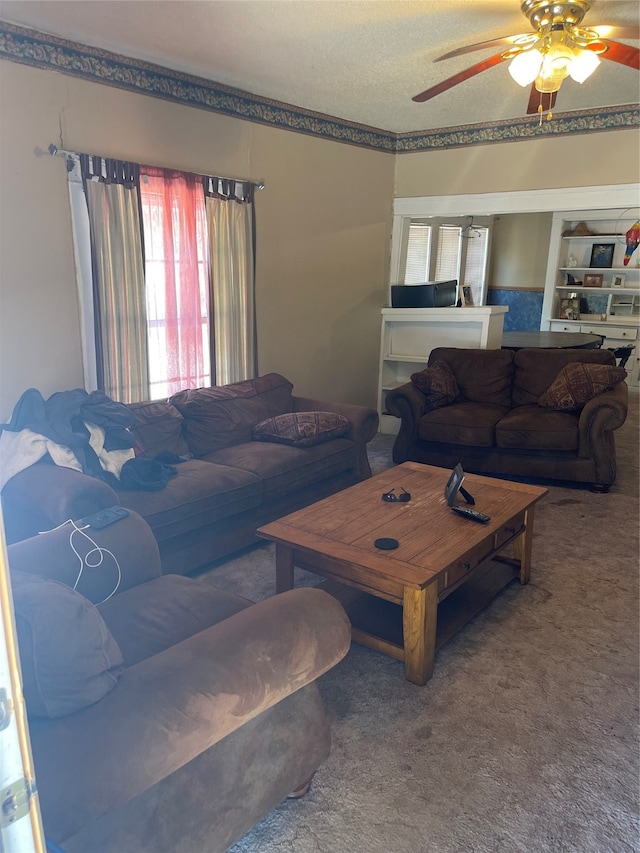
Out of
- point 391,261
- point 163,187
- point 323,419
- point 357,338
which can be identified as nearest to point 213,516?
point 323,419

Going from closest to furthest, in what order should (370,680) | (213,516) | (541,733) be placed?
(541,733) → (370,680) → (213,516)

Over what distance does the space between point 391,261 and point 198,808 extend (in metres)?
5.11

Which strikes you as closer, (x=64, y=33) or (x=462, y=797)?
(x=462, y=797)

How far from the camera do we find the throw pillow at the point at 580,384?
4398 millimetres

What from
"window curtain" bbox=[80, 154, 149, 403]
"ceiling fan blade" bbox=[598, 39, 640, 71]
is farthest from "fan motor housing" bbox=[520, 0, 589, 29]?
"window curtain" bbox=[80, 154, 149, 403]

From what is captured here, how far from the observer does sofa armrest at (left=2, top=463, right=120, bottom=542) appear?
2574 mm

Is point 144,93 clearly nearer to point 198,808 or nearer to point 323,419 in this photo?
point 323,419

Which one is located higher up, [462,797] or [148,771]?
[148,771]

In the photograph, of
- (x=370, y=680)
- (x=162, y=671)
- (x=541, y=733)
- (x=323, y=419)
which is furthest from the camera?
(x=323, y=419)

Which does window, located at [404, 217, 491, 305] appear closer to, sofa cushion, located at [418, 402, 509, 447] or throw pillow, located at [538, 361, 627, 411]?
sofa cushion, located at [418, 402, 509, 447]

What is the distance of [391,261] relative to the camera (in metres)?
5.86

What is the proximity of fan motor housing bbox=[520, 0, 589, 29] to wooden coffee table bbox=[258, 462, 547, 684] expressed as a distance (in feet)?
6.95

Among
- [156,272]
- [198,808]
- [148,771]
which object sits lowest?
[198,808]

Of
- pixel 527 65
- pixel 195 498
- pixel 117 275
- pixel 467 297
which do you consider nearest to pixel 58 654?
pixel 195 498
